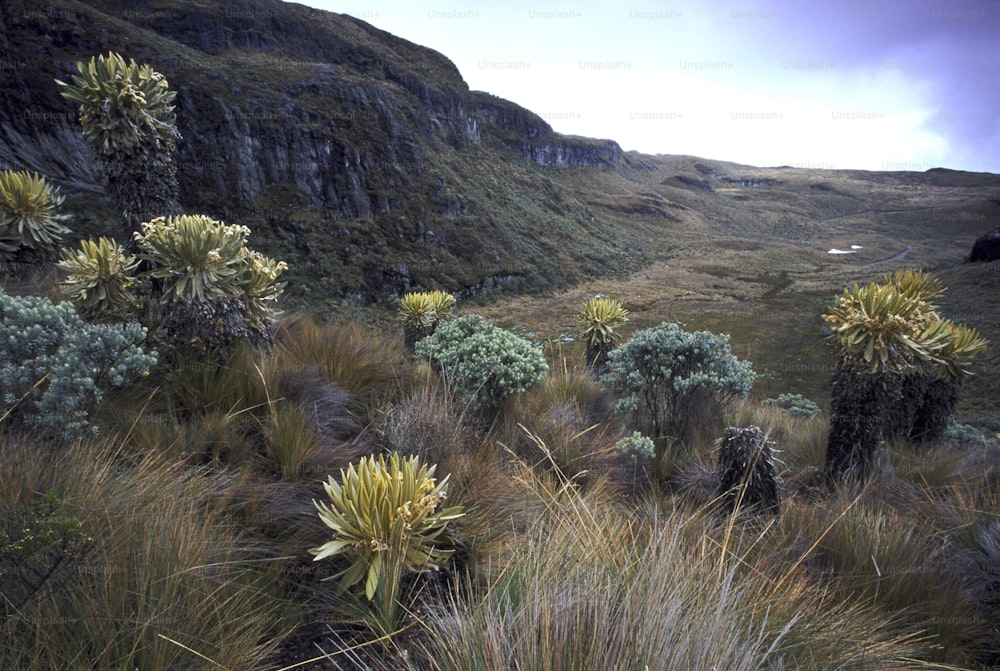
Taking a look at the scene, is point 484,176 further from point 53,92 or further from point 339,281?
point 53,92

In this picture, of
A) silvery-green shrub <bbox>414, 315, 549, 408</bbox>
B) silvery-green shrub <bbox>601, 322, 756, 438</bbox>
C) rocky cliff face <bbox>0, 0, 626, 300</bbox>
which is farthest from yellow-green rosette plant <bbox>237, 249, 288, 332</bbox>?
rocky cliff face <bbox>0, 0, 626, 300</bbox>

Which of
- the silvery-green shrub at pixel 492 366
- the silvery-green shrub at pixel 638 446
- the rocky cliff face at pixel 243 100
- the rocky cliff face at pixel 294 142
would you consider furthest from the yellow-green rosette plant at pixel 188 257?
the rocky cliff face at pixel 243 100

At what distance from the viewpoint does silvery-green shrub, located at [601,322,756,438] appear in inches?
202

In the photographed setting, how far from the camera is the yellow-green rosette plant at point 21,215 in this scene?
20.1ft

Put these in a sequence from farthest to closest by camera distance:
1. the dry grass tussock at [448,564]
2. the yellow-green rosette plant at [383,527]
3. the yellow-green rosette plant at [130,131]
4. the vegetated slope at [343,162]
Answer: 1. the vegetated slope at [343,162]
2. the yellow-green rosette plant at [130,131]
3. the yellow-green rosette plant at [383,527]
4. the dry grass tussock at [448,564]

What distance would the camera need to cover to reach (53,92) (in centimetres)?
2019

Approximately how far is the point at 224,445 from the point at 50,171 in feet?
78.4

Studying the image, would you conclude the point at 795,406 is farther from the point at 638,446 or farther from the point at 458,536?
the point at 458,536

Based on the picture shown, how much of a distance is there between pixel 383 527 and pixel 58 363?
240 centimetres

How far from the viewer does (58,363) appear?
273 cm

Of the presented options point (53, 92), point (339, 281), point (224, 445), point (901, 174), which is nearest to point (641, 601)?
point (224, 445)

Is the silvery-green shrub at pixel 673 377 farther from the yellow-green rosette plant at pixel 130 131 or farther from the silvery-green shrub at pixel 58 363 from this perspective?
the yellow-green rosette plant at pixel 130 131

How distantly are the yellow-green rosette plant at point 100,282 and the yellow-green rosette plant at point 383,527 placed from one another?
11.5 ft

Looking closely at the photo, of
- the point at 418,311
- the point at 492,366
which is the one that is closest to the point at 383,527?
the point at 492,366
